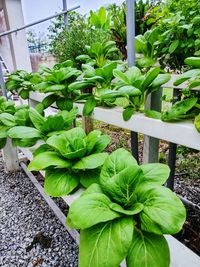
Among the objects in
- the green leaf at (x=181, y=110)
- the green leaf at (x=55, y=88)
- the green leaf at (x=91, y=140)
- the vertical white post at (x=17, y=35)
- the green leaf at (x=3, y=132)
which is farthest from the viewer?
the vertical white post at (x=17, y=35)

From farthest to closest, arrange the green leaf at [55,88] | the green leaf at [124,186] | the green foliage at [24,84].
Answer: the green foliage at [24,84] → the green leaf at [55,88] → the green leaf at [124,186]

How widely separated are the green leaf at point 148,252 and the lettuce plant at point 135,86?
1.57ft

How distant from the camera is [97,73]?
3.55 ft

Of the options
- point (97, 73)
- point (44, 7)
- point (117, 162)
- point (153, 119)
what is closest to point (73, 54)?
point (97, 73)

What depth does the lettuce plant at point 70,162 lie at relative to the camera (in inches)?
30.6

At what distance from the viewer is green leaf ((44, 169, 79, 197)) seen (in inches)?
30.3

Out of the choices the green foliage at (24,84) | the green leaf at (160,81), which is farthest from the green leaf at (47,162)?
the green foliage at (24,84)

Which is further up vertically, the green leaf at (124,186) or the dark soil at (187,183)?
the green leaf at (124,186)

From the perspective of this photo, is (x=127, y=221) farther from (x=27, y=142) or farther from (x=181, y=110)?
(x=27, y=142)

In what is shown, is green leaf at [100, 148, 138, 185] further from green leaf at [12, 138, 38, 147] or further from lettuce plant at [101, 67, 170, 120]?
green leaf at [12, 138, 38, 147]

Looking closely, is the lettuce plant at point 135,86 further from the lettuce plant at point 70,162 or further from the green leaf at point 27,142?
the green leaf at point 27,142

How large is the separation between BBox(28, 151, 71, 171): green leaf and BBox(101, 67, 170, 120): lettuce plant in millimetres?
289

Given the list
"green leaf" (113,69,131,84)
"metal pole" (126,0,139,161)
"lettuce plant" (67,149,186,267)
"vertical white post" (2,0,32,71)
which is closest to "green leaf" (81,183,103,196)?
"lettuce plant" (67,149,186,267)

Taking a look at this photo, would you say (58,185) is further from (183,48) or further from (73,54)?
(73,54)
